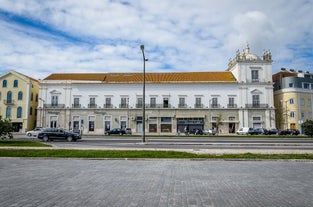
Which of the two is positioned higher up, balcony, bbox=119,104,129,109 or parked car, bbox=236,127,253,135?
balcony, bbox=119,104,129,109

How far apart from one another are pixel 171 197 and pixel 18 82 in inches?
2261

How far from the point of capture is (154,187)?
668 cm

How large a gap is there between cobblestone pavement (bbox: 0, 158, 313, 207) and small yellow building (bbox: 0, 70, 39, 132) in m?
49.2

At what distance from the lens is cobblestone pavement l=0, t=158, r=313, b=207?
5.32m

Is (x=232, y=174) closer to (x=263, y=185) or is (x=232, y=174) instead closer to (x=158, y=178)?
(x=263, y=185)

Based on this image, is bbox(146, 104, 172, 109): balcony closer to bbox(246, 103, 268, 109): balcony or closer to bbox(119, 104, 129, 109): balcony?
bbox(119, 104, 129, 109): balcony

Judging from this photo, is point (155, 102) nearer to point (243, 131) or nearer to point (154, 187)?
point (243, 131)

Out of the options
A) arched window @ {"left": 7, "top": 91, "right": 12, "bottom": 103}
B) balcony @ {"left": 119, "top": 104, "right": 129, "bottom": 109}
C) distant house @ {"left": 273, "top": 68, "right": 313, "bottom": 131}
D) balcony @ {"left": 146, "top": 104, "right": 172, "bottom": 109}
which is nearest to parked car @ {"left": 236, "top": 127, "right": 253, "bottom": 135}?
distant house @ {"left": 273, "top": 68, "right": 313, "bottom": 131}

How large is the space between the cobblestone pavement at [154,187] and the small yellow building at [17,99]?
49227 mm

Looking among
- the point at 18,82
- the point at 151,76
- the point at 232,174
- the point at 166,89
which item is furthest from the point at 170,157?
the point at 18,82

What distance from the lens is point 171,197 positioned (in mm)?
5707

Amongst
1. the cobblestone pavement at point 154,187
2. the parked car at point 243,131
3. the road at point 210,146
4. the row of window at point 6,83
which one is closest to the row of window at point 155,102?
the parked car at point 243,131

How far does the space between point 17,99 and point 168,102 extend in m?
32.9

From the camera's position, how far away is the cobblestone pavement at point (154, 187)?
5319 mm
